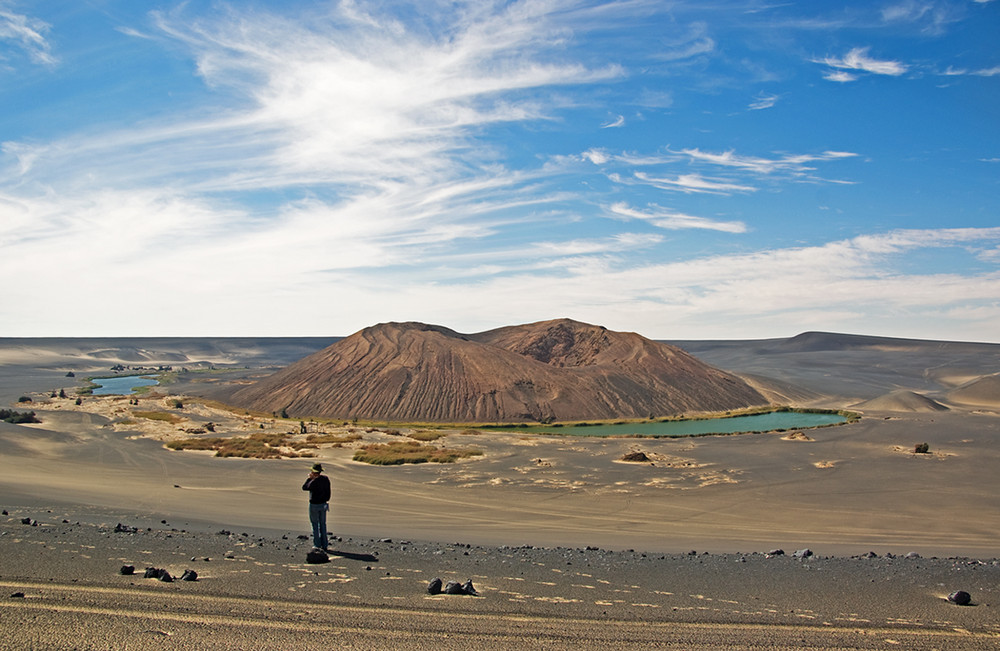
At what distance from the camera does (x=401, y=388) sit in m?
71.9

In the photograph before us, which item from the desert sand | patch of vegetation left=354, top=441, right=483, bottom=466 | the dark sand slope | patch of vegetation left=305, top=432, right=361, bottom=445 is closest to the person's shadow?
the dark sand slope

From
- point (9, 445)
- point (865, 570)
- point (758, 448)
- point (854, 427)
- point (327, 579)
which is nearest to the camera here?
point (327, 579)

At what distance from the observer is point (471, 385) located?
73.2 m

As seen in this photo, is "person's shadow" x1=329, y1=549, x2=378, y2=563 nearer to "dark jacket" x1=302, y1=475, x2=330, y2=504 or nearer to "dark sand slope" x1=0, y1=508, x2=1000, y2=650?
"dark sand slope" x1=0, y1=508, x2=1000, y2=650

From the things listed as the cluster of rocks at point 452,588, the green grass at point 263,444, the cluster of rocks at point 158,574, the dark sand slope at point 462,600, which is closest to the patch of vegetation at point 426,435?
the green grass at point 263,444

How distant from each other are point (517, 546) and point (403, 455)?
21497mm

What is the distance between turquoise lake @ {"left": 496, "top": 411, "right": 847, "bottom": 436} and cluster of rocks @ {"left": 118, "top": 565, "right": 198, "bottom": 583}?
163 feet

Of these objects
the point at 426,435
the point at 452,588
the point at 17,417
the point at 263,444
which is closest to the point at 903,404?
the point at 426,435

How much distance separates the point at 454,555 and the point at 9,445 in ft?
104

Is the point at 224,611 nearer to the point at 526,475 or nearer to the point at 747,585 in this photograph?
the point at 747,585

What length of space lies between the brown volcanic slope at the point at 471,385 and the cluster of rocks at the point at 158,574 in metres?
57.5

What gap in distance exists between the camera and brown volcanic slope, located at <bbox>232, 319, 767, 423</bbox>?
69438 millimetres

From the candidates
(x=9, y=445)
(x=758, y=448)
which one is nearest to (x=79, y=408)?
(x=9, y=445)

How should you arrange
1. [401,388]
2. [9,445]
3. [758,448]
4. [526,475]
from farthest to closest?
[401,388] → [758,448] → [9,445] → [526,475]
